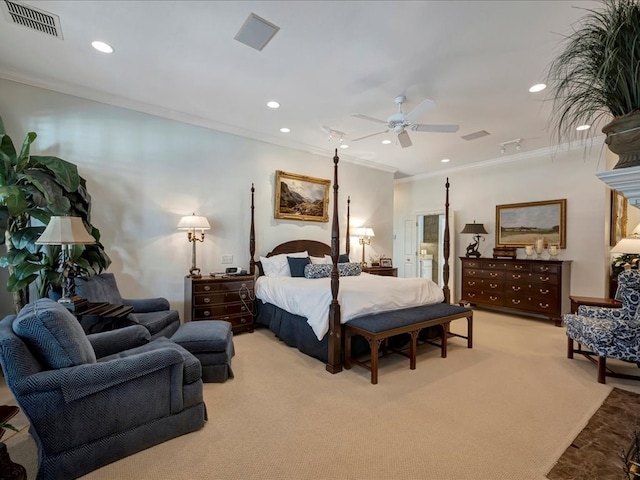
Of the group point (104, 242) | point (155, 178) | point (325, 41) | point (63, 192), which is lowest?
point (104, 242)

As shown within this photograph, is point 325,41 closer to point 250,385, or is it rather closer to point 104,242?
point 250,385

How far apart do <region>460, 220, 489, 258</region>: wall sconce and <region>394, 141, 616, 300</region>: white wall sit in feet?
0.47

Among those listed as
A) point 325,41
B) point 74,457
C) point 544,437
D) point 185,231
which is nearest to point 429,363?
point 544,437

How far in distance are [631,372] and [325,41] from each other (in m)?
4.57

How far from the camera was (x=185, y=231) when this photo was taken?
4383 millimetres

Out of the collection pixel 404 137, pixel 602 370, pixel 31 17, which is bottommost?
pixel 602 370

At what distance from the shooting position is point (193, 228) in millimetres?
4051

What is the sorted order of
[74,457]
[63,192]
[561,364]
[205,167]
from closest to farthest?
[74,457] → [63,192] → [561,364] → [205,167]

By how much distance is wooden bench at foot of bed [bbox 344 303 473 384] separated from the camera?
113 inches

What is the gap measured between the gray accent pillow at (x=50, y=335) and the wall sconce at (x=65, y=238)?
91 cm

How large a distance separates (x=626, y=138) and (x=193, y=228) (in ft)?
13.6

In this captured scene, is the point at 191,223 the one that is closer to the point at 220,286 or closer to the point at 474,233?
the point at 220,286

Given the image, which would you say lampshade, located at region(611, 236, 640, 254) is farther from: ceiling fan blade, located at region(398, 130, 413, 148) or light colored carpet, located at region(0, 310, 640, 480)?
ceiling fan blade, located at region(398, 130, 413, 148)

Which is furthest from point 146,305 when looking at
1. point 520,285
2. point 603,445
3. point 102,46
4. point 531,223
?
point 531,223
